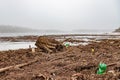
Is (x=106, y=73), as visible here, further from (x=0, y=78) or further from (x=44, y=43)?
(x=44, y=43)

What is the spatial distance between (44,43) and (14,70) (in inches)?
312

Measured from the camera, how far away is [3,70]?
1138cm

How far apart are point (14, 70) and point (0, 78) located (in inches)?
59.8

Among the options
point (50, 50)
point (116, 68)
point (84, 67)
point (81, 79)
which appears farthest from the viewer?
point (50, 50)

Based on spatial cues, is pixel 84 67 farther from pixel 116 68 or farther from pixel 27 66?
pixel 27 66

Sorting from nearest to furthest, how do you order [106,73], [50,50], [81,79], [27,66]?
1. [81,79]
2. [106,73]
3. [27,66]
4. [50,50]

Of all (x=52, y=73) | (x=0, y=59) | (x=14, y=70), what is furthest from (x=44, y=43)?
(x=52, y=73)

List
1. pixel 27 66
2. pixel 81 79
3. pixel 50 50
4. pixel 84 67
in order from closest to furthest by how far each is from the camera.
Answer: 1. pixel 81 79
2. pixel 84 67
3. pixel 27 66
4. pixel 50 50

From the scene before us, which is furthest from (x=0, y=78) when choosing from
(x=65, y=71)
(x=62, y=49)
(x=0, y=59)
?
(x=62, y=49)

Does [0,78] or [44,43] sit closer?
[0,78]

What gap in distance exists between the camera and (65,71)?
10500mm

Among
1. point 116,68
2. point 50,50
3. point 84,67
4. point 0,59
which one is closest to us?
point 116,68

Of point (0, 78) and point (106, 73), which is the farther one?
point (0, 78)

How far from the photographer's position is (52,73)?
1010cm
